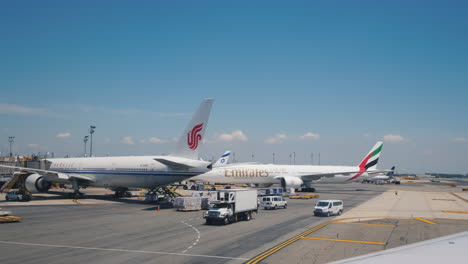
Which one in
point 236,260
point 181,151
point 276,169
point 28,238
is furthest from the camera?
point 276,169

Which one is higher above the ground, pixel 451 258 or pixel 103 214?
pixel 451 258

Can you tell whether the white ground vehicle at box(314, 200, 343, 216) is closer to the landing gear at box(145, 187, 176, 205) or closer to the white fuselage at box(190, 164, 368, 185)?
the landing gear at box(145, 187, 176, 205)

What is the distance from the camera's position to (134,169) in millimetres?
55188

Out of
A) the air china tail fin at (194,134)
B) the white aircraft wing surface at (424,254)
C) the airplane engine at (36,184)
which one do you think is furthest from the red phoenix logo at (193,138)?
the white aircraft wing surface at (424,254)

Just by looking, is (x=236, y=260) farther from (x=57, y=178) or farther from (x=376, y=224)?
(x=57, y=178)

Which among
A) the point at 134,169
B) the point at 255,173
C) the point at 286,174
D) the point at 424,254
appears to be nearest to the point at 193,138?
the point at 134,169

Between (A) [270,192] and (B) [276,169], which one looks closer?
(A) [270,192]

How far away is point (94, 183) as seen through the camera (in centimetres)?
6272

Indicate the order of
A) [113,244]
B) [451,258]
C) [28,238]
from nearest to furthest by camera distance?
[451,258] < [113,244] < [28,238]

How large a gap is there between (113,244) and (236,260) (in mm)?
9376

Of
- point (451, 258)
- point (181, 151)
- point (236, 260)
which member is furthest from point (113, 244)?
point (181, 151)

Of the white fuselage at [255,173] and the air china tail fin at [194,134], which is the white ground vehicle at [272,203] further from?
the white fuselage at [255,173]

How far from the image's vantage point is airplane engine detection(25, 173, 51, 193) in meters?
61.7

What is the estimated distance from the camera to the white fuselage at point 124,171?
51072 millimetres
